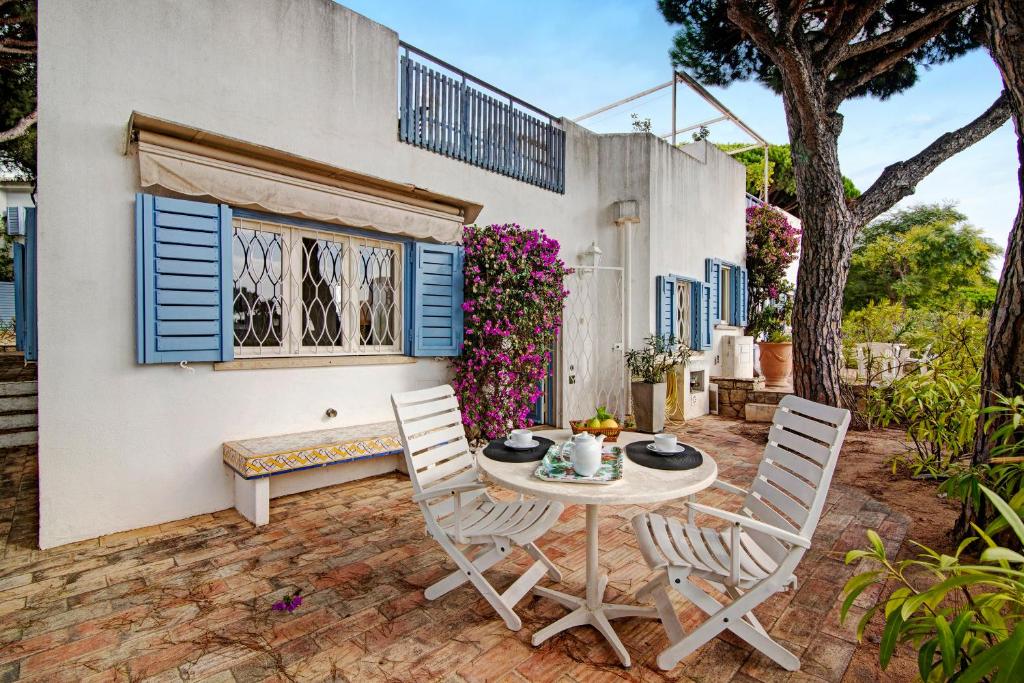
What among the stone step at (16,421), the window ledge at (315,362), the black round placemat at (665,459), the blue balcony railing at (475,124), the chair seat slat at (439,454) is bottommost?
the stone step at (16,421)

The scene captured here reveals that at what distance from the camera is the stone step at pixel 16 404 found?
5.98m

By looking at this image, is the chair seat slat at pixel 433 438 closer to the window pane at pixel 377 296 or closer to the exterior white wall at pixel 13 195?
the window pane at pixel 377 296

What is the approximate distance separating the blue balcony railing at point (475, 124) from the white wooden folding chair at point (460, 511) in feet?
10.7

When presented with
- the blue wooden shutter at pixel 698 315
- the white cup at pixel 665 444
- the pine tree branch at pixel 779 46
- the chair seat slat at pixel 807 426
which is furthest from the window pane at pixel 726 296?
the white cup at pixel 665 444

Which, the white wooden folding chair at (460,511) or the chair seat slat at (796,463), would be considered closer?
the chair seat slat at (796,463)

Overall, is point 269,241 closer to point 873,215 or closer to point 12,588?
point 12,588

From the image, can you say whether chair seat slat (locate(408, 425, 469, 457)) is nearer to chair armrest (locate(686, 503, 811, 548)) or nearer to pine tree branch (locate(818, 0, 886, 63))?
chair armrest (locate(686, 503, 811, 548))

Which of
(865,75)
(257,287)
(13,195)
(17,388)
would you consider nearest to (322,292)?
(257,287)

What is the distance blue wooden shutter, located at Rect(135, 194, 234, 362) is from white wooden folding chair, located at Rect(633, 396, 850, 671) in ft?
10.8

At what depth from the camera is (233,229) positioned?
3.98m

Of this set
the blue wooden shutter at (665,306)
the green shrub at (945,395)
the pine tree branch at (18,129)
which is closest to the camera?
the green shrub at (945,395)

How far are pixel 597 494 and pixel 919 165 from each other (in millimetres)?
7282

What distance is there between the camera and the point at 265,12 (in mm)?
4000

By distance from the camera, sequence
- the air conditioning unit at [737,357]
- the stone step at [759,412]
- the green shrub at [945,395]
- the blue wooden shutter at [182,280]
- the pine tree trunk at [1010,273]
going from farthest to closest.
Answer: the air conditioning unit at [737,357]
the stone step at [759,412]
the green shrub at [945,395]
the blue wooden shutter at [182,280]
the pine tree trunk at [1010,273]
